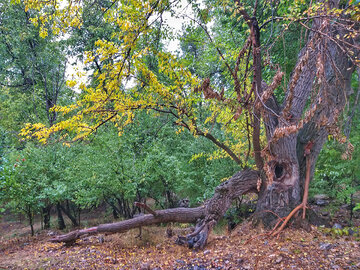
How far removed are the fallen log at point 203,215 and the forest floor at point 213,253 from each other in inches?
7.9

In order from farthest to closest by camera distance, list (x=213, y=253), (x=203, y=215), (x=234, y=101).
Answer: (x=203, y=215)
(x=213, y=253)
(x=234, y=101)

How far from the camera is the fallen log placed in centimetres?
452

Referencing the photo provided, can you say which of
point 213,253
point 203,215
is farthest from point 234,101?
point 203,215

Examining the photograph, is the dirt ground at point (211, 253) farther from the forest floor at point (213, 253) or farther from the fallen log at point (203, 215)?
the fallen log at point (203, 215)

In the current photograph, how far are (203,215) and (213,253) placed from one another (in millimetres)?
1129

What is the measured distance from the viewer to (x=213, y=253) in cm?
393

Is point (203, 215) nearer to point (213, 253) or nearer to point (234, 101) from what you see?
point (213, 253)

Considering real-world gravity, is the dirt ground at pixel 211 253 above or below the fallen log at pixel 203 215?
below

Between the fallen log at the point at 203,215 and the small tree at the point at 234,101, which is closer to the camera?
the small tree at the point at 234,101

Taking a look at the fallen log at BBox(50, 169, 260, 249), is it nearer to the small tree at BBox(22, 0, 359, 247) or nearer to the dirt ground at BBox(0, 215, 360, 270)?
the small tree at BBox(22, 0, 359, 247)

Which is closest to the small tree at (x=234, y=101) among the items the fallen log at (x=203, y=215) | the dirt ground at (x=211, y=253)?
the fallen log at (x=203, y=215)

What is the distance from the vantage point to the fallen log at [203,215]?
4523 millimetres

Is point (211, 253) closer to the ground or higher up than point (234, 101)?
closer to the ground

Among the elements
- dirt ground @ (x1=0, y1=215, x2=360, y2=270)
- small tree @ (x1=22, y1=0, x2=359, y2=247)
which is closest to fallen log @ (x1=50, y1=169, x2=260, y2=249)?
small tree @ (x1=22, y1=0, x2=359, y2=247)
